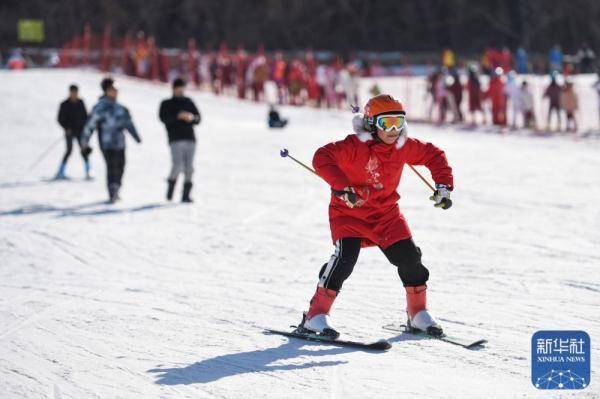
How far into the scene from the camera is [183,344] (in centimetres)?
604

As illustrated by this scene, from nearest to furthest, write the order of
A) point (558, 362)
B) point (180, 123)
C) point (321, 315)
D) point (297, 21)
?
1. point (558, 362)
2. point (321, 315)
3. point (180, 123)
4. point (297, 21)

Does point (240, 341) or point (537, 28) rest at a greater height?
point (537, 28)

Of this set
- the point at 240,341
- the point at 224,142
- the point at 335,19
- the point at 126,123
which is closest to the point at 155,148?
the point at 224,142

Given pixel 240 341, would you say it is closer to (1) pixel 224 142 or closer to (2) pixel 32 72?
(1) pixel 224 142

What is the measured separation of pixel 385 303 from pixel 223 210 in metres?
5.27

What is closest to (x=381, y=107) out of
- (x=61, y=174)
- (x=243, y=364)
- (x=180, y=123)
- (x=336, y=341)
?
(x=336, y=341)

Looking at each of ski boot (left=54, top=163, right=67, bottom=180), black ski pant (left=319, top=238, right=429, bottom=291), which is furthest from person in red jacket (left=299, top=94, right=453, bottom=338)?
ski boot (left=54, top=163, right=67, bottom=180)

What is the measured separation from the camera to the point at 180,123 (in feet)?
39.8

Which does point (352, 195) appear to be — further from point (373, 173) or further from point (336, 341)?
point (336, 341)

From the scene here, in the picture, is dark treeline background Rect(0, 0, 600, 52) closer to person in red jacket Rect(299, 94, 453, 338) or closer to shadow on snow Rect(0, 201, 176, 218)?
shadow on snow Rect(0, 201, 176, 218)

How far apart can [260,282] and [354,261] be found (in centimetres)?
216

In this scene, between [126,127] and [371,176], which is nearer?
[371,176]

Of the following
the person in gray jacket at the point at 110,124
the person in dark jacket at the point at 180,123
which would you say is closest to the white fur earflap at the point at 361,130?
the person in dark jacket at the point at 180,123

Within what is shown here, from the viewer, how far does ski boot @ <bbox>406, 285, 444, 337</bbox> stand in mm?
6059
